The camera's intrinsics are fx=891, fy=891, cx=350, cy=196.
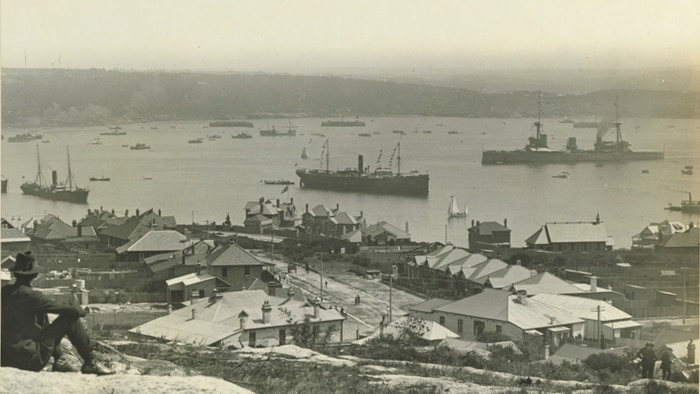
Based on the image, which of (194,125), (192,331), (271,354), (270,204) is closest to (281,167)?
(270,204)

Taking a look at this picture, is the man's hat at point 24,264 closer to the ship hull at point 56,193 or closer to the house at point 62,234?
the ship hull at point 56,193

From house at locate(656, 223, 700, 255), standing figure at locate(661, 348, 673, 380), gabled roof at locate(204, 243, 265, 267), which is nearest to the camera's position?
standing figure at locate(661, 348, 673, 380)

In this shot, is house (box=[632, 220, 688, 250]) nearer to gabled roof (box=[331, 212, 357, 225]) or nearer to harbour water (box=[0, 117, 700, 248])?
harbour water (box=[0, 117, 700, 248])

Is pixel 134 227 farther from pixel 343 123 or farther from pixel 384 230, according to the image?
pixel 343 123

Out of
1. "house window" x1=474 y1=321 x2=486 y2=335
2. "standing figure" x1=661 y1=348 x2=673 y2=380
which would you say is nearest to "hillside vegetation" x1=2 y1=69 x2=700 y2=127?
"house window" x1=474 y1=321 x2=486 y2=335

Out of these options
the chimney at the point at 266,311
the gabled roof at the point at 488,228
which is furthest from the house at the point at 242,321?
the gabled roof at the point at 488,228
